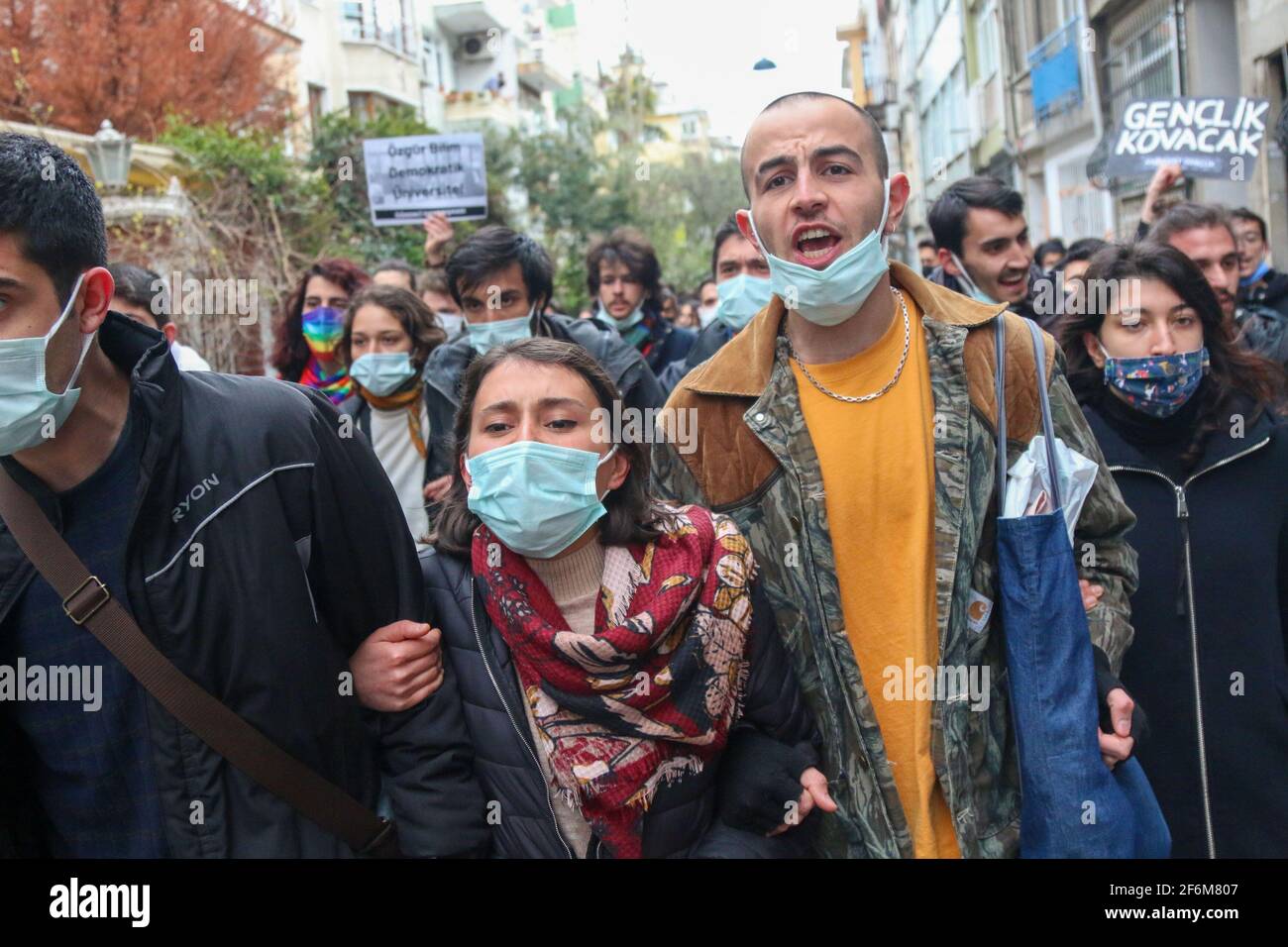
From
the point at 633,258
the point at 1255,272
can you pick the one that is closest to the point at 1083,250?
the point at 1255,272

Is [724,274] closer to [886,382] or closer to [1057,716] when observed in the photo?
[886,382]

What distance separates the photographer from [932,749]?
8.27 ft

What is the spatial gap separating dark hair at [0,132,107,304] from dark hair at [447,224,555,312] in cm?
287

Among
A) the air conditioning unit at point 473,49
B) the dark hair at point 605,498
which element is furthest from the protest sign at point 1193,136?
the air conditioning unit at point 473,49

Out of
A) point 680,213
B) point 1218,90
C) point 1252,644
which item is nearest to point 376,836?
point 1252,644

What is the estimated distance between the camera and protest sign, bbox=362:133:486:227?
902 cm

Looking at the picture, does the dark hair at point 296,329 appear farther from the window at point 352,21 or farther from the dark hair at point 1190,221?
the window at point 352,21

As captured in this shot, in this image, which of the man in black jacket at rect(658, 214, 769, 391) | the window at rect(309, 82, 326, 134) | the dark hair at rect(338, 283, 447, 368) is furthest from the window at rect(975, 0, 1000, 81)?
the dark hair at rect(338, 283, 447, 368)

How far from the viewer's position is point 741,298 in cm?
586

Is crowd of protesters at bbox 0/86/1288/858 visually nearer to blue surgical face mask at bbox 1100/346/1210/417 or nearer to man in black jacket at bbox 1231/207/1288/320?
blue surgical face mask at bbox 1100/346/1210/417

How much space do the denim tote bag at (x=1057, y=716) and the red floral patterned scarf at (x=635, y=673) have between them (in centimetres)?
56

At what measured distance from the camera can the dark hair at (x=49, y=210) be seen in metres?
2.10

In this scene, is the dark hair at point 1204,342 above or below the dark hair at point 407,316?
below
